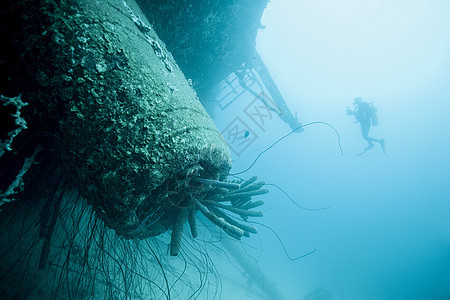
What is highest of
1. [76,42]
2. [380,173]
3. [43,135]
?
[76,42]

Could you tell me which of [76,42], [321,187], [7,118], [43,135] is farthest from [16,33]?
[321,187]

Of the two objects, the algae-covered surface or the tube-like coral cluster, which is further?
the tube-like coral cluster

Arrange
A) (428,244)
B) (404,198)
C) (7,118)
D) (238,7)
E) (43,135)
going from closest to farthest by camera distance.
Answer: (7,118) < (43,135) < (238,7) < (428,244) < (404,198)

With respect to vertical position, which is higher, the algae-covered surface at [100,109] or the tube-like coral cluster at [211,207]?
the algae-covered surface at [100,109]

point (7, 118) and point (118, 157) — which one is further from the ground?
point (7, 118)

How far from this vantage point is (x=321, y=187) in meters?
76.0

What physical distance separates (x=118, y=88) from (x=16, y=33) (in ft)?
1.50

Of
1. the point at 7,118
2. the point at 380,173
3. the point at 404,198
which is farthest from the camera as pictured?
the point at 380,173

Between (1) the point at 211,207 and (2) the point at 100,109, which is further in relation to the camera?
(1) the point at 211,207

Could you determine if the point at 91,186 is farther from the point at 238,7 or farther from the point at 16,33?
the point at 238,7

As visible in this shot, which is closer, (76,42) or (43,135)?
(76,42)

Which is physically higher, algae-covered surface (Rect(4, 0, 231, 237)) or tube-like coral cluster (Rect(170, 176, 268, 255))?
algae-covered surface (Rect(4, 0, 231, 237))

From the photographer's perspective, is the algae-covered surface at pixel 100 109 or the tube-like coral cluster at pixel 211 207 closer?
the algae-covered surface at pixel 100 109

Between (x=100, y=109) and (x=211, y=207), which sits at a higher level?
(x=100, y=109)
